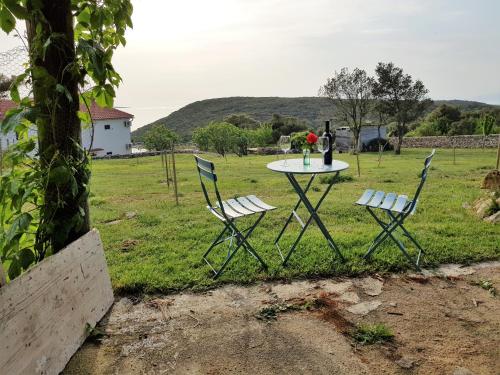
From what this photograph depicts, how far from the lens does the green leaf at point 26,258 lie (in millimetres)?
2382

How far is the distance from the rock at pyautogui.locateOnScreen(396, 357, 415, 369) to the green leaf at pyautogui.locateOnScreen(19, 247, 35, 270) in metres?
2.40

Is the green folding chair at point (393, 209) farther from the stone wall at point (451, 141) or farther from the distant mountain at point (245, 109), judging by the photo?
the distant mountain at point (245, 109)

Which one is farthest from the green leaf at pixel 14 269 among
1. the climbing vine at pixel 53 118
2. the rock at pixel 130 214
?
Result: the rock at pixel 130 214

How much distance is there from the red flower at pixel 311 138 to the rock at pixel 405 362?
2.26 meters

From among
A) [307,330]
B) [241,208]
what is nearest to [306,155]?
[241,208]

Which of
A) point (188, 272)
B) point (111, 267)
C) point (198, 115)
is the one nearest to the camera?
point (188, 272)

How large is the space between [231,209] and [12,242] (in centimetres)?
206

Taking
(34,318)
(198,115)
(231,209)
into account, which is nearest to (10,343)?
(34,318)

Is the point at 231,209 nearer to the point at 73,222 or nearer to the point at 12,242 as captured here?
the point at 73,222

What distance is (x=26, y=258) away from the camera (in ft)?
7.87

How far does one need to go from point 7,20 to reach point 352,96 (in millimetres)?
36058

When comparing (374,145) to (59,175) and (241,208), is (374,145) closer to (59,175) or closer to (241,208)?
(241,208)

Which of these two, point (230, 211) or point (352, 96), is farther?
point (352, 96)

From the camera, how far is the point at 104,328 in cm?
282
